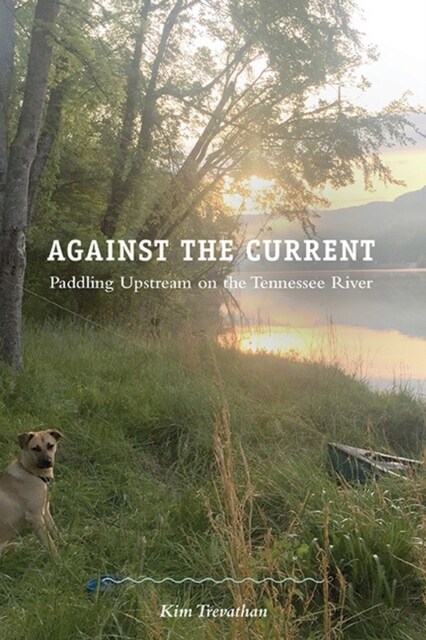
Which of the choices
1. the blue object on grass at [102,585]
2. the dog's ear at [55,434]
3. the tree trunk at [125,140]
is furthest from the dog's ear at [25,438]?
the tree trunk at [125,140]

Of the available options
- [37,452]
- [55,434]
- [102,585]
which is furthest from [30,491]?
[102,585]

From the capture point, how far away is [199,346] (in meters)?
8.77

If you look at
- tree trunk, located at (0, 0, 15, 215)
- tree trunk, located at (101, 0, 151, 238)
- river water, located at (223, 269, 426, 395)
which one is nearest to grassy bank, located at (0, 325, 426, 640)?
river water, located at (223, 269, 426, 395)

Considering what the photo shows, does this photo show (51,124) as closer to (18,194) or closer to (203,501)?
(18,194)

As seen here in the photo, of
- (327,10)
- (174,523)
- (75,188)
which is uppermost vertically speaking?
(327,10)

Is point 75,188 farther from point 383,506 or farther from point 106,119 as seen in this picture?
point 383,506

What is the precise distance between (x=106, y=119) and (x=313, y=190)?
5.03 m

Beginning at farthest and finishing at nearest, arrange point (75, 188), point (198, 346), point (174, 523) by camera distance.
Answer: point (75, 188) → point (198, 346) → point (174, 523)

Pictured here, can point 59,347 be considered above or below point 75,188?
below

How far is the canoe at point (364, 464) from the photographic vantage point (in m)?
4.68

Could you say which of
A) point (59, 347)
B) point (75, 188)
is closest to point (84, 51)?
point (59, 347)

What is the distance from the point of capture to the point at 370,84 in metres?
13.8

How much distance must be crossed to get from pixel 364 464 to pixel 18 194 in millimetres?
3947

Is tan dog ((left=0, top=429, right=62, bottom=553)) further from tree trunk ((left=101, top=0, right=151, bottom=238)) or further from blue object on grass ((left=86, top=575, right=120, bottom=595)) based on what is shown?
tree trunk ((left=101, top=0, right=151, bottom=238))
